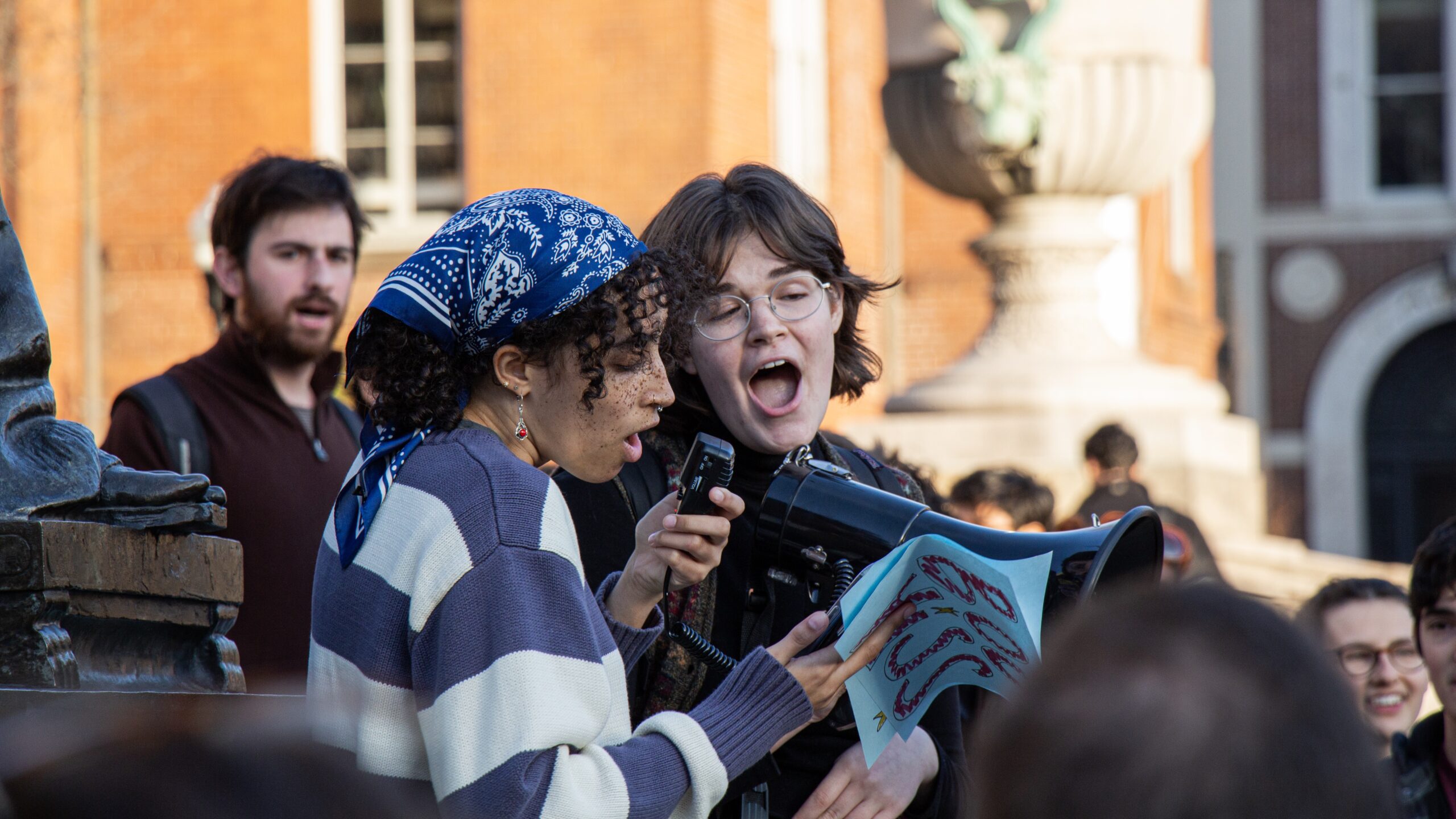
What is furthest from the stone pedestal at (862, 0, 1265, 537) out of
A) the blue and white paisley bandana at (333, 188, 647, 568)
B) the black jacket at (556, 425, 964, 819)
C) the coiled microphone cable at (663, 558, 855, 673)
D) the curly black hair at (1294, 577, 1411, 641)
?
the blue and white paisley bandana at (333, 188, 647, 568)

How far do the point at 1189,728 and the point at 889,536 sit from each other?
1227 mm

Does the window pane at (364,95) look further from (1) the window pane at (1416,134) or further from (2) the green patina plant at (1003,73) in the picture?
(1) the window pane at (1416,134)

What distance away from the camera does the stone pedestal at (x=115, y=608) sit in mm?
2080

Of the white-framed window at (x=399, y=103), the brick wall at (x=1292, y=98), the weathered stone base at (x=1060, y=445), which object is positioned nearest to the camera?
the weathered stone base at (x=1060, y=445)

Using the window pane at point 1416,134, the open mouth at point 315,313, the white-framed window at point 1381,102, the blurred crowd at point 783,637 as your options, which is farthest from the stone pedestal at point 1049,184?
the window pane at point 1416,134

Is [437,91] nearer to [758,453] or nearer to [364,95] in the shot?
[364,95]

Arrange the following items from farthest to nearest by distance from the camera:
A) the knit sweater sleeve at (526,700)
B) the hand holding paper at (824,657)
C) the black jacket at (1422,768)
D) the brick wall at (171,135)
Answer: the brick wall at (171,135), the black jacket at (1422,768), the hand holding paper at (824,657), the knit sweater sleeve at (526,700)

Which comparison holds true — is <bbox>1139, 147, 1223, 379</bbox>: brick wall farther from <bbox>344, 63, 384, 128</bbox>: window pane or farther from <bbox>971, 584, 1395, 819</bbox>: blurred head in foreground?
<bbox>971, 584, 1395, 819</bbox>: blurred head in foreground

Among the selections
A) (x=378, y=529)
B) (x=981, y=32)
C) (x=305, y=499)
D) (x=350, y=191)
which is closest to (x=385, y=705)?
(x=378, y=529)

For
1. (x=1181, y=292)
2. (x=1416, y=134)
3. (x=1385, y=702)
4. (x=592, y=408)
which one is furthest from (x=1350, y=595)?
(x=1416, y=134)

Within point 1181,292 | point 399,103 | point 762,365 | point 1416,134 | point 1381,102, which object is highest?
point 1381,102

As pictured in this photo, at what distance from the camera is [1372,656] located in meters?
4.21

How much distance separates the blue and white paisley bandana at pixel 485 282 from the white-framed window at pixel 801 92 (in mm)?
12264

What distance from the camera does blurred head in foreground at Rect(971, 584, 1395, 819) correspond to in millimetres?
1030
